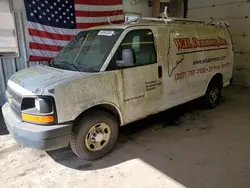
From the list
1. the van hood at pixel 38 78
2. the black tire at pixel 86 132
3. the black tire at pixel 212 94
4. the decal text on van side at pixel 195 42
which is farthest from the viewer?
the black tire at pixel 212 94

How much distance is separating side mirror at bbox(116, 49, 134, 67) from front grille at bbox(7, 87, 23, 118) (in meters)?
1.42

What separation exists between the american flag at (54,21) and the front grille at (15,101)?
8.84 ft

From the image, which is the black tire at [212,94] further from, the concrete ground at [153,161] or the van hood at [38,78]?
the van hood at [38,78]

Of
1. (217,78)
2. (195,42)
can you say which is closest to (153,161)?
(195,42)

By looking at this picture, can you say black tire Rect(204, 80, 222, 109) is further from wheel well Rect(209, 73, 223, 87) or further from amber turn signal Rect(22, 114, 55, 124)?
amber turn signal Rect(22, 114, 55, 124)

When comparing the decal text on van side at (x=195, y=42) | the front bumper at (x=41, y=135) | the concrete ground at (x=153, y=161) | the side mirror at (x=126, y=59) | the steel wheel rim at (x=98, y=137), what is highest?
the decal text on van side at (x=195, y=42)

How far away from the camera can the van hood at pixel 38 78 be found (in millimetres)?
2789

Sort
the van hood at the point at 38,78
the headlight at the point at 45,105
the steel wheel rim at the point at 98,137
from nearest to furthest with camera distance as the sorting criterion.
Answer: the headlight at the point at 45,105, the van hood at the point at 38,78, the steel wheel rim at the point at 98,137

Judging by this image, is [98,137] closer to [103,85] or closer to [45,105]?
[103,85]

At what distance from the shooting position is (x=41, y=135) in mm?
2672

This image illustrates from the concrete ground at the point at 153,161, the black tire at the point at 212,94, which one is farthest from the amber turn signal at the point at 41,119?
the black tire at the point at 212,94

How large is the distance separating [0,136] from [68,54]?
201 centimetres

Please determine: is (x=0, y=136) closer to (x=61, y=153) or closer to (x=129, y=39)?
(x=61, y=153)

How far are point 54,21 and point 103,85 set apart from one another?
357 centimetres
